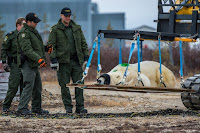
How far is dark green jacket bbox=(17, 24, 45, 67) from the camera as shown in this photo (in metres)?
8.81

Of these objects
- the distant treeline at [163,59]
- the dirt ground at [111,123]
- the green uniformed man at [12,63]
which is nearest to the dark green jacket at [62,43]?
the green uniformed man at [12,63]

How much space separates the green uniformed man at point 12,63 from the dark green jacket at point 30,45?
0.87 metres

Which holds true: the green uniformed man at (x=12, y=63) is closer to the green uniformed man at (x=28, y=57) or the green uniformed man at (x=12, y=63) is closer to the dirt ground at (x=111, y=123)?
the green uniformed man at (x=28, y=57)

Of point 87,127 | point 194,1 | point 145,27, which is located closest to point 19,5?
point 145,27

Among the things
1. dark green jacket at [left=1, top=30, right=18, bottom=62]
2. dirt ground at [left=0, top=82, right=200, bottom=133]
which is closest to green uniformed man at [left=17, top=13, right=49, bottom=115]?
dirt ground at [left=0, top=82, right=200, bottom=133]

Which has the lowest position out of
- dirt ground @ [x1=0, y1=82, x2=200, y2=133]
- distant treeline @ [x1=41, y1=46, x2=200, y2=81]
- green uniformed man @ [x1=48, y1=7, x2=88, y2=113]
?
dirt ground @ [x1=0, y1=82, x2=200, y2=133]

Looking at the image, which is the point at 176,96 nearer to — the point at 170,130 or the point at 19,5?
the point at 170,130

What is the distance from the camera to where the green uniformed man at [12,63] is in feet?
32.3

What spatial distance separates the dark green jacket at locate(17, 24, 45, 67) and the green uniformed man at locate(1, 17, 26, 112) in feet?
2.87

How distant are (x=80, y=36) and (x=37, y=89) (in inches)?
57.0

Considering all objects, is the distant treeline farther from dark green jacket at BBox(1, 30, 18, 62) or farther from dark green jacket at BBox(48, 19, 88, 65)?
dark green jacket at BBox(48, 19, 88, 65)

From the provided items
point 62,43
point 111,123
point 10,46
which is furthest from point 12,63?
point 111,123

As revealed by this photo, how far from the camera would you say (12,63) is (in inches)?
392

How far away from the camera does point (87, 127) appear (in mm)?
7289
